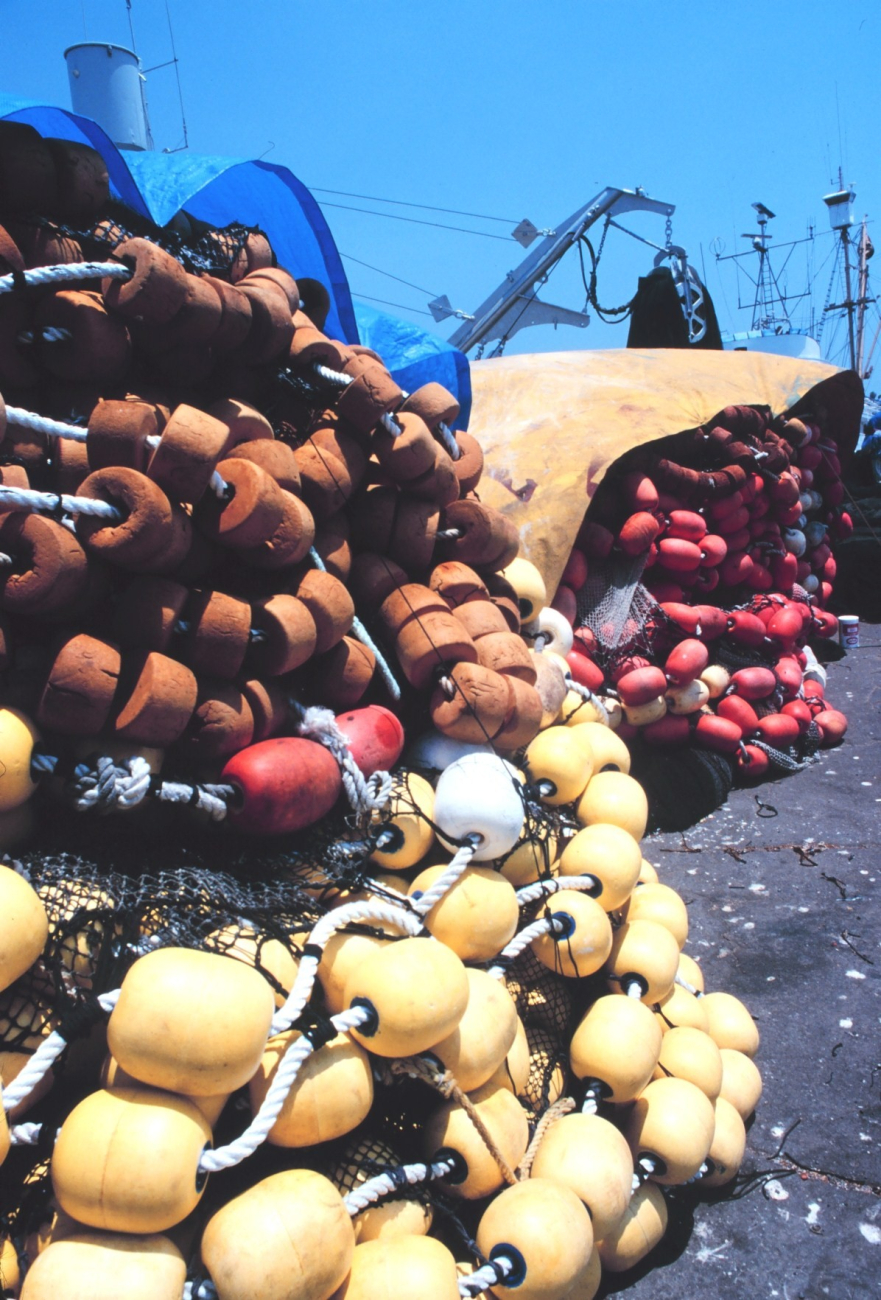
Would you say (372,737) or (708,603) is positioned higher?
(372,737)

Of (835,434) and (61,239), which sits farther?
(835,434)

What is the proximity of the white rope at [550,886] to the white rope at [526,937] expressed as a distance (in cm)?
7

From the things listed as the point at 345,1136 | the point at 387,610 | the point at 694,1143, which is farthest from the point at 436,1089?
the point at 387,610

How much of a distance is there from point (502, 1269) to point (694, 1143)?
643 mm

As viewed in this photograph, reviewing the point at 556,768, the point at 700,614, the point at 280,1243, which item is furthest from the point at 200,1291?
the point at 700,614

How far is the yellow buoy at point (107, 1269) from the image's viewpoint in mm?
1328

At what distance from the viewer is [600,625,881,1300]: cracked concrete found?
6.72 ft

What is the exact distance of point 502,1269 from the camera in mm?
1645

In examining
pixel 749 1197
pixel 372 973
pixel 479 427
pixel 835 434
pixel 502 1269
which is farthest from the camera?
pixel 835 434

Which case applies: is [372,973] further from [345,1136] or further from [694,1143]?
[694,1143]

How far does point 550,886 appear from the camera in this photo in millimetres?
2352

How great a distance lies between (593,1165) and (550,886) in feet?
2.22

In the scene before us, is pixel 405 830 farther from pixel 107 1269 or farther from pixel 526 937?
pixel 107 1269

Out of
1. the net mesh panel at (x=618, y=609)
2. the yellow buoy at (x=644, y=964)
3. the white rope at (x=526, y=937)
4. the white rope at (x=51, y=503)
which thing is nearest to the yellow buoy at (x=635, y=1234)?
the yellow buoy at (x=644, y=964)
